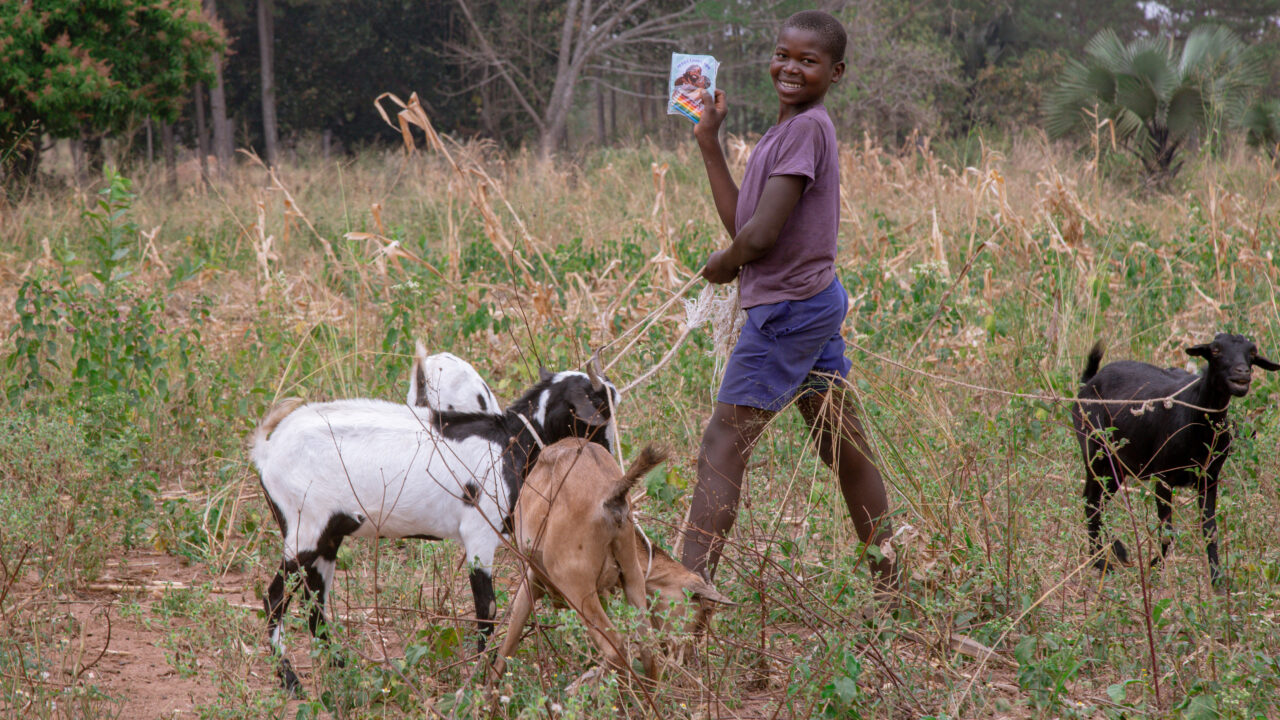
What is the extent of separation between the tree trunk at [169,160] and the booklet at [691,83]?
41.5 feet

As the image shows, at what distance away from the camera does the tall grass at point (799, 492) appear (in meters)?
2.86

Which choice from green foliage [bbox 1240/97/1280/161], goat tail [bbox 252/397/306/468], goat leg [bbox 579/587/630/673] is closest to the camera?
goat leg [bbox 579/587/630/673]

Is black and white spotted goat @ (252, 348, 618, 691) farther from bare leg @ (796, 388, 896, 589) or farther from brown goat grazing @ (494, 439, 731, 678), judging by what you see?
bare leg @ (796, 388, 896, 589)

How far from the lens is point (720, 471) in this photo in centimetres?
329

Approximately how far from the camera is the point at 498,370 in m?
6.12

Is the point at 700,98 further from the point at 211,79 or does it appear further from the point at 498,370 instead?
the point at 211,79

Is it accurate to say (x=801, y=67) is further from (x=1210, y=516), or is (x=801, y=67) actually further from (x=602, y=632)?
(x=1210, y=516)

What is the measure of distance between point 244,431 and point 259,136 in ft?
74.7

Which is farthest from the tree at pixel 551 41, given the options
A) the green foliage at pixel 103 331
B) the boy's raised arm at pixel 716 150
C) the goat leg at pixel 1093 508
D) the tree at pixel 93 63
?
the boy's raised arm at pixel 716 150

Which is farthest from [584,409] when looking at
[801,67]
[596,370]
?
[801,67]

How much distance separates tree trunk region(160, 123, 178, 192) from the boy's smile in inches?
511

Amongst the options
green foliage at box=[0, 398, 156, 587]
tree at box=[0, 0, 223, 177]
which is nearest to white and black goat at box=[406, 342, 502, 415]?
green foliage at box=[0, 398, 156, 587]

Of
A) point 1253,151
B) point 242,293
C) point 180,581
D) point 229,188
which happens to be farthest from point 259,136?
point 180,581

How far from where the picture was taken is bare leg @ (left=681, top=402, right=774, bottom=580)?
3.22 meters
